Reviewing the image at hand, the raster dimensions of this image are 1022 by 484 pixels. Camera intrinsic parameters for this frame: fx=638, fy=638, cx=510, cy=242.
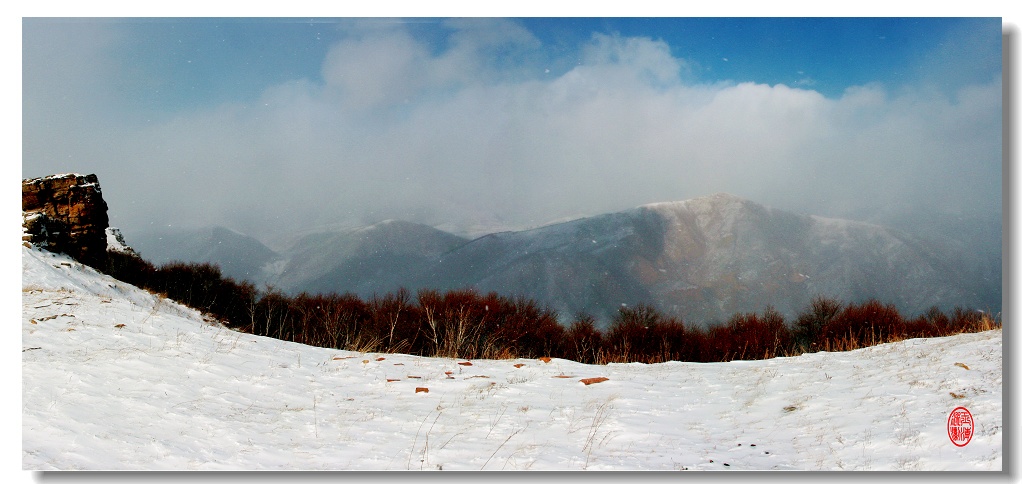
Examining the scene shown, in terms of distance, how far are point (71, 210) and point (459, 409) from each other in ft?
→ 50.7

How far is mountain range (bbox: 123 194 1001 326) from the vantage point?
9075 centimetres

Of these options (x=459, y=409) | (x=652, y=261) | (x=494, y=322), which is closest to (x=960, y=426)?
(x=459, y=409)

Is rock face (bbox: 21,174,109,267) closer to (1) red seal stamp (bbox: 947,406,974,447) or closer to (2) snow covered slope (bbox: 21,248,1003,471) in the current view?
(2) snow covered slope (bbox: 21,248,1003,471)

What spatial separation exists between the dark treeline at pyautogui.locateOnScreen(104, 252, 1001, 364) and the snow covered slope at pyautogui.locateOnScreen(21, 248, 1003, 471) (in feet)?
33.7

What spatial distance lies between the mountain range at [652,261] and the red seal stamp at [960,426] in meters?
79.8

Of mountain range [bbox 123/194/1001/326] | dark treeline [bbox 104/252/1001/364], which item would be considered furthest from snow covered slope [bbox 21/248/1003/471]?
mountain range [bbox 123/194/1001/326]

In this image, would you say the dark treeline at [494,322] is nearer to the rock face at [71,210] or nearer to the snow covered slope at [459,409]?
the rock face at [71,210]

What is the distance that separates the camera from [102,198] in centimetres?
1802

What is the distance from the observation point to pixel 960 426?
5.57 metres

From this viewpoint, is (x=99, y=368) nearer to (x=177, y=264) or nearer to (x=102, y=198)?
(x=102, y=198)

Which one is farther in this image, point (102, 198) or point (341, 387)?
point (102, 198)

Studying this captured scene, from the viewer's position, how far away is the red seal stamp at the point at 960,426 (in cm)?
537

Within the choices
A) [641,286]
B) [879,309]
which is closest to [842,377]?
[879,309]
